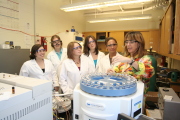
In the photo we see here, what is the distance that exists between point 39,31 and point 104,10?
2.79 m

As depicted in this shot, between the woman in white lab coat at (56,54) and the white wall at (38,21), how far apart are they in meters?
0.89

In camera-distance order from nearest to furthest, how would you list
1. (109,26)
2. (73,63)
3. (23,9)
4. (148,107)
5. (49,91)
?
(49,91) < (148,107) < (73,63) < (23,9) < (109,26)

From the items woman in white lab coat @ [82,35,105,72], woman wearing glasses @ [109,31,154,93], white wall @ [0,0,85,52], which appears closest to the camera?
woman wearing glasses @ [109,31,154,93]

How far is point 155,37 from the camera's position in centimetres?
428

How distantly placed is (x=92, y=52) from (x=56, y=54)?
2.46 feet

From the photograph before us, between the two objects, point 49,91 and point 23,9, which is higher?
point 23,9

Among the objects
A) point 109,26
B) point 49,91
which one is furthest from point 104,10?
point 49,91

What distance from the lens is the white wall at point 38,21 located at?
2.63 m

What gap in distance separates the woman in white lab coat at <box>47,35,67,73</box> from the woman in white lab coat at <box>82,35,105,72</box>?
516 millimetres

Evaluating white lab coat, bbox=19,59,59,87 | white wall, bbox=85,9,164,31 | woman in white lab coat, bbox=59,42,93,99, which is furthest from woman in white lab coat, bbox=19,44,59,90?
white wall, bbox=85,9,164,31

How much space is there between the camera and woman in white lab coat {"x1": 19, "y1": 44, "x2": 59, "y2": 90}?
179 cm

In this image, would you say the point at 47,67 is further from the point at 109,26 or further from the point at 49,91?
the point at 109,26

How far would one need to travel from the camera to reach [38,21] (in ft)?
10.3

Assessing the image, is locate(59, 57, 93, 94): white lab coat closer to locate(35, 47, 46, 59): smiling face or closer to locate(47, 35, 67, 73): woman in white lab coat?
locate(35, 47, 46, 59): smiling face
